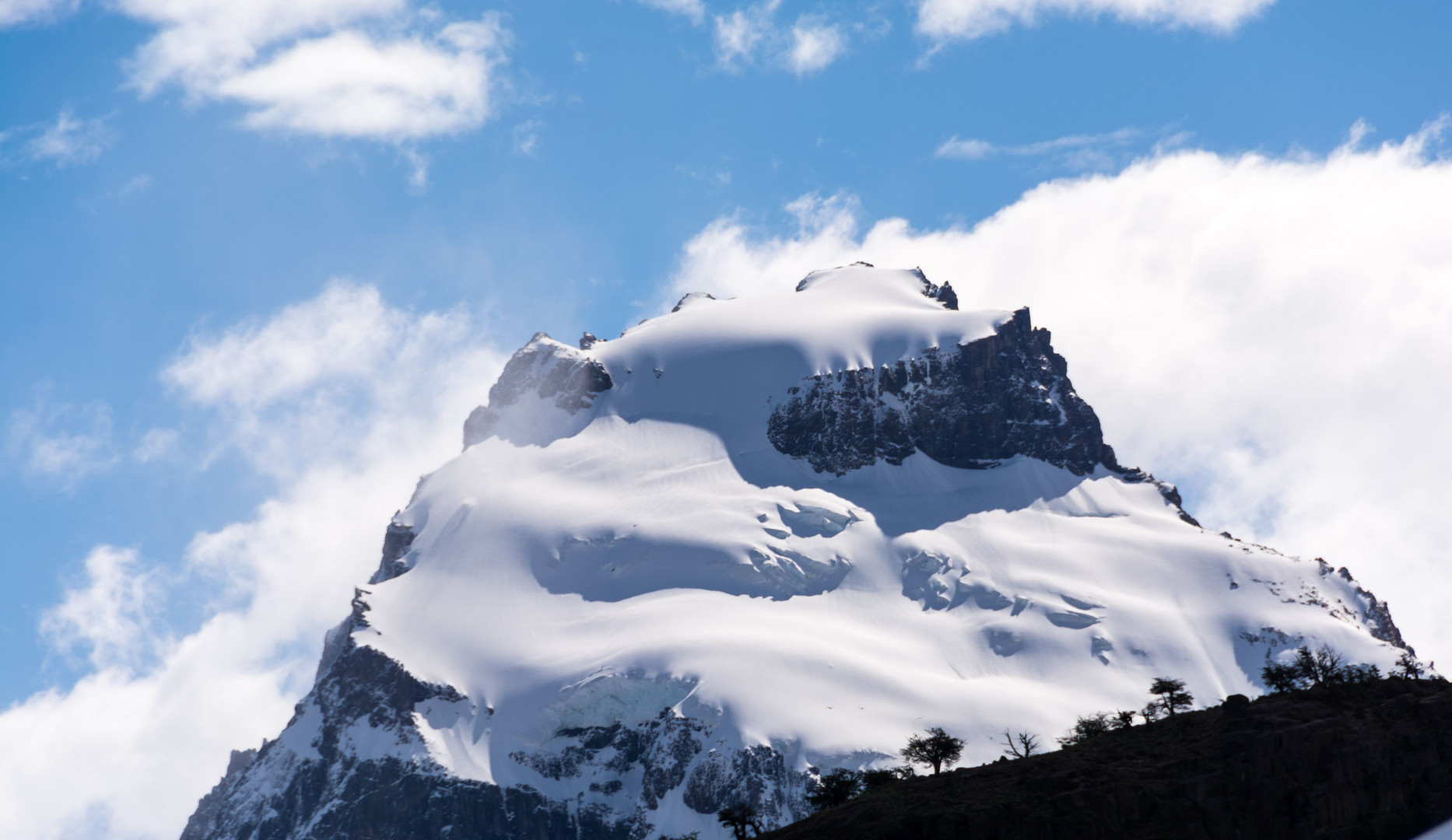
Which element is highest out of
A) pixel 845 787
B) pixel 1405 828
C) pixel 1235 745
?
pixel 845 787

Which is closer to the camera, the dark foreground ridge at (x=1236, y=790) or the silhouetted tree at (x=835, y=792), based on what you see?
the dark foreground ridge at (x=1236, y=790)

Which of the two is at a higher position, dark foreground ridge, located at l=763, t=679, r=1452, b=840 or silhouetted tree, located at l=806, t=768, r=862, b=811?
silhouetted tree, located at l=806, t=768, r=862, b=811

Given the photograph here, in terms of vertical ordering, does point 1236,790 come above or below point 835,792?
below

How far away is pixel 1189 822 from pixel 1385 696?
25.0 m

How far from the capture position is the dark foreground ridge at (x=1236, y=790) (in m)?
127

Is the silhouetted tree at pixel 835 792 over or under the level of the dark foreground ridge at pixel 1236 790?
over

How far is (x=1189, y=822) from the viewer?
126 meters

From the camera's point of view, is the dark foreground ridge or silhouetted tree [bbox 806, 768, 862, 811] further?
silhouetted tree [bbox 806, 768, 862, 811]

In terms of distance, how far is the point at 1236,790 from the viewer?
129 m

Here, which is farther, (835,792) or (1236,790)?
(835,792)

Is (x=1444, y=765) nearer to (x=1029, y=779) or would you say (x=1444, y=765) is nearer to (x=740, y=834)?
(x=1029, y=779)

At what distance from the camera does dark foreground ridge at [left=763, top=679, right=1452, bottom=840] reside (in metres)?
127

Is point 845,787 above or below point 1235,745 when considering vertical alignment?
above

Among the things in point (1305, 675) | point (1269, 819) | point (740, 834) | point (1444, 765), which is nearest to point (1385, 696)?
point (1444, 765)
